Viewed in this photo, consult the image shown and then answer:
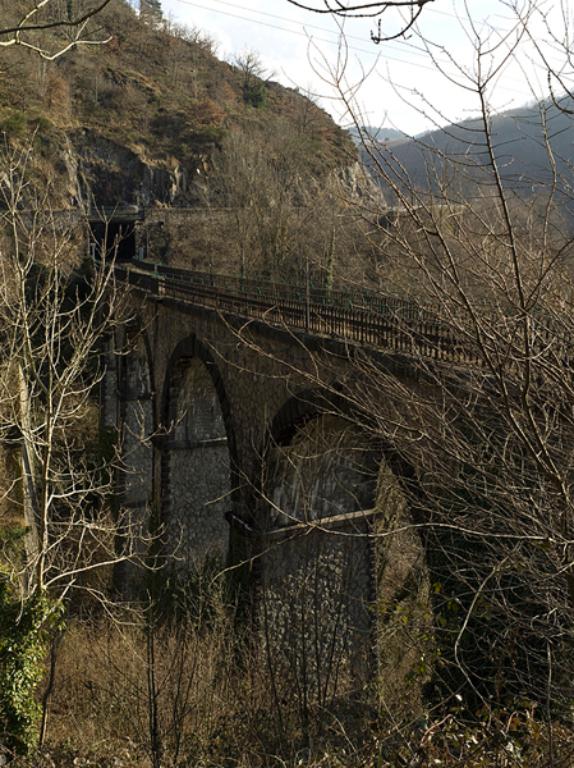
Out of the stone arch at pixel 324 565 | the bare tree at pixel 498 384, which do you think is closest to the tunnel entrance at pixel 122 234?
the stone arch at pixel 324 565

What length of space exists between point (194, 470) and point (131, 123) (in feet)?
119

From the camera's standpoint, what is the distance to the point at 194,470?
20141 mm

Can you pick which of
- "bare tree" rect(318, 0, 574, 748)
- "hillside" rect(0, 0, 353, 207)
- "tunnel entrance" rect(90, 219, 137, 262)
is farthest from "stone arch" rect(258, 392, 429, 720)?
"tunnel entrance" rect(90, 219, 137, 262)

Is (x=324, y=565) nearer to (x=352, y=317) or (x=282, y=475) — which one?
(x=282, y=475)

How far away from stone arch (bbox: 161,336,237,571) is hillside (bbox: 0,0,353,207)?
20637mm

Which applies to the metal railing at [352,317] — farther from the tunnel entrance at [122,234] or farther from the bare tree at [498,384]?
the tunnel entrance at [122,234]

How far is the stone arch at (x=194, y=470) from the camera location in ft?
62.8

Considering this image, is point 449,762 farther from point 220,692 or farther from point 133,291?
point 133,291

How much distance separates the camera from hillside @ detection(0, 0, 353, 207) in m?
41.8

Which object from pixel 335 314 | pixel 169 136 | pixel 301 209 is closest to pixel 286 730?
pixel 335 314

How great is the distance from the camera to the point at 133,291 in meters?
22.8

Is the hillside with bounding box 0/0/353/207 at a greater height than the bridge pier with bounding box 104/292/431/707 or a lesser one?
greater

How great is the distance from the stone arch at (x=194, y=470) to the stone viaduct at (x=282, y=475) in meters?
0.04

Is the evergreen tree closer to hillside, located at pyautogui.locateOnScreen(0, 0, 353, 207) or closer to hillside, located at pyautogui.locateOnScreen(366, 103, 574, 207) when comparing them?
hillside, located at pyautogui.locateOnScreen(0, 0, 353, 207)
